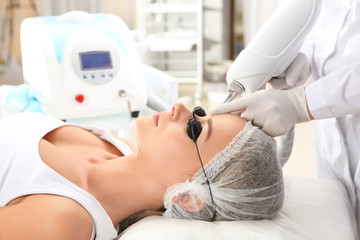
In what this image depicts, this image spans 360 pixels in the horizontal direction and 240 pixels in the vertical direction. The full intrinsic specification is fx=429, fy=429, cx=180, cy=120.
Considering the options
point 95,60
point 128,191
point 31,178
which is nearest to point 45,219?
point 31,178

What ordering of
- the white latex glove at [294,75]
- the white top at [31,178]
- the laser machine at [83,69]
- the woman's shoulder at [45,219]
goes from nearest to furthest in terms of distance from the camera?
the woman's shoulder at [45,219] < the white top at [31,178] < the white latex glove at [294,75] < the laser machine at [83,69]

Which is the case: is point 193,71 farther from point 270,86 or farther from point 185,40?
point 270,86

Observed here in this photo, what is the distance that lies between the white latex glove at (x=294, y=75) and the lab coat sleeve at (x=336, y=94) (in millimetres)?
136

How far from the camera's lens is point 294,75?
1318 millimetres

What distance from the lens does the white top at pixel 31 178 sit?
108 cm

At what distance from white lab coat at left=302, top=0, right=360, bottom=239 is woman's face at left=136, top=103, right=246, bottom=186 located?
9.6 inches

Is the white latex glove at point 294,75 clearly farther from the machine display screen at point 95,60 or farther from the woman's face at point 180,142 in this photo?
the machine display screen at point 95,60

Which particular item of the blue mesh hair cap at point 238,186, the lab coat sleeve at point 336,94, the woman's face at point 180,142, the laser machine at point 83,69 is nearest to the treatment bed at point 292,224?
the blue mesh hair cap at point 238,186

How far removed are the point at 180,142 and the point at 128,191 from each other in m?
0.20

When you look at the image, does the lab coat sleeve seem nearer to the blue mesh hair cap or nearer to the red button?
the blue mesh hair cap

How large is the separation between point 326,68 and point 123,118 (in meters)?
0.97

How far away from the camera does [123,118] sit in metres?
1.96

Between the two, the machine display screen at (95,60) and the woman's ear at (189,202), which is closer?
the woman's ear at (189,202)

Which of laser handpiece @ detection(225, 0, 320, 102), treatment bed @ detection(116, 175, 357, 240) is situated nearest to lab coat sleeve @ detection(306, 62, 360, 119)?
laser handpiece @ detection(225, 0, 320, 102)
